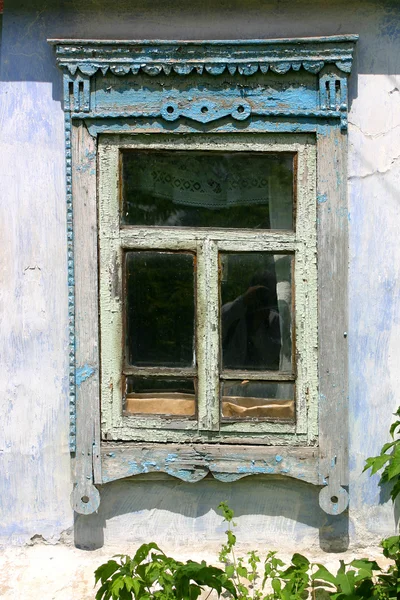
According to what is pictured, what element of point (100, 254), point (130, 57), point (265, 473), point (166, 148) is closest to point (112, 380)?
point (100, 254)

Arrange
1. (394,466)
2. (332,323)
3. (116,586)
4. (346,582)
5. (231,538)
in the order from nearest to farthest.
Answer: (116,586), (346,582), (394,466), (231,538), (332,323)

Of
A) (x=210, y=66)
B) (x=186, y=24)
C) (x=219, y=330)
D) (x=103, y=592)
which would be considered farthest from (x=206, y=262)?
(x=103, y=592)

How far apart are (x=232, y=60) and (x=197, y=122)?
28 centimetres

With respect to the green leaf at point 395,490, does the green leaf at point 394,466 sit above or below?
above

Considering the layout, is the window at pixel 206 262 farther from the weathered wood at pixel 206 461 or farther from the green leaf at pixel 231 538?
the green leaf at pixel 231 538

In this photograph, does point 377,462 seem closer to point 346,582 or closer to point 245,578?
point 346,582

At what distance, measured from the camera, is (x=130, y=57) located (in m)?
3.29

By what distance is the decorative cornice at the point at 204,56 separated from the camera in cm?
323

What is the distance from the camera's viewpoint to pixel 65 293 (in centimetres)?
343

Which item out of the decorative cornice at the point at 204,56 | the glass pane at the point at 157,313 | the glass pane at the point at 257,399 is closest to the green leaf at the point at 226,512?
the glass pane at the point at 257,399

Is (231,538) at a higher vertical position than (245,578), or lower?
higher

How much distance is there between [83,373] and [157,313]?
402mm

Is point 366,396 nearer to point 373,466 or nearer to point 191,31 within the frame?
point 373,466

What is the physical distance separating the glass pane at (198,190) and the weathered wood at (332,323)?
8.8 inches
